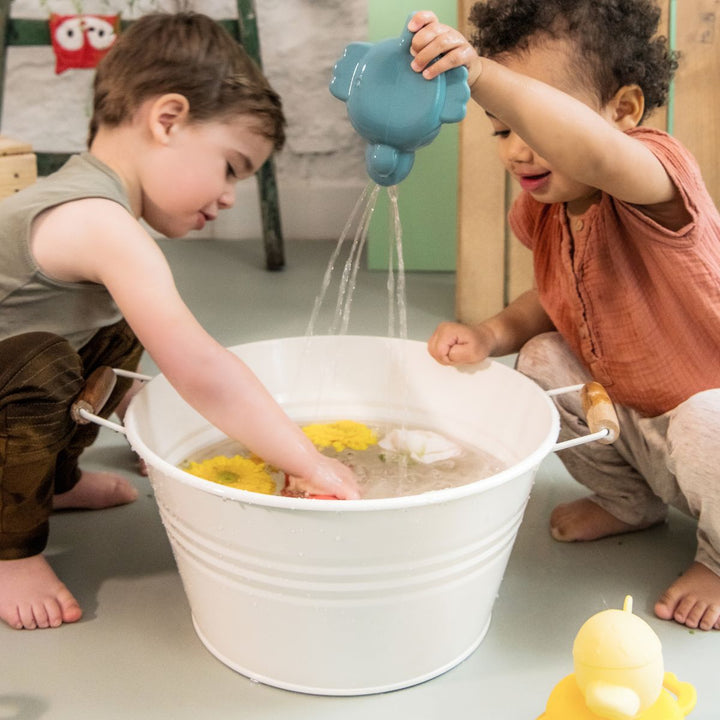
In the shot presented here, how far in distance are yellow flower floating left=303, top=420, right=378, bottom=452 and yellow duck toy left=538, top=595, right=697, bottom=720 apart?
44 cm

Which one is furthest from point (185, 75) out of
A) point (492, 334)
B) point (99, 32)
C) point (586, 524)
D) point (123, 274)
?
point (99, 32)

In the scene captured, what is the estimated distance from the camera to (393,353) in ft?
3.54

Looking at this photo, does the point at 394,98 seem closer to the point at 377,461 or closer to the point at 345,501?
the point at 345,501

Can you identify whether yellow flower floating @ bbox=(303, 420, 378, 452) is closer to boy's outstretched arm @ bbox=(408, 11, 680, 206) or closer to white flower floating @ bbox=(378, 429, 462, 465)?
white flower floating @ bbox=(378, 429, 462, 465)

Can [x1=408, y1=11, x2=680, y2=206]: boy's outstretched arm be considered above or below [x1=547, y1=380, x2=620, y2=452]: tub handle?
above

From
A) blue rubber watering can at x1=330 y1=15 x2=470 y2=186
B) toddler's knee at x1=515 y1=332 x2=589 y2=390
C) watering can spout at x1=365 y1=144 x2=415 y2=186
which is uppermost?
blue rubber watering can at x1=330 y1=15 x2=470 y2=186

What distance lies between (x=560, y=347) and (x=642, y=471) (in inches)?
6.8

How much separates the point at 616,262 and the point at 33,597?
705 mm

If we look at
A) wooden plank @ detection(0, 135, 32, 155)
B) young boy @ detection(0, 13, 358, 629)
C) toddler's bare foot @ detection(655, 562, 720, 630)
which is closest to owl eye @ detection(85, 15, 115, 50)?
wooden plank @ detection(0, 135, 32, 155)

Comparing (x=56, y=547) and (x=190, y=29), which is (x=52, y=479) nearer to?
(x=56, y=547)

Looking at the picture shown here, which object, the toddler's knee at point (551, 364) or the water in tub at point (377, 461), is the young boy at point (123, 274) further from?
the toddler's knee at point (551, 364)

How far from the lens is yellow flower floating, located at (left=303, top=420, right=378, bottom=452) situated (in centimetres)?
103

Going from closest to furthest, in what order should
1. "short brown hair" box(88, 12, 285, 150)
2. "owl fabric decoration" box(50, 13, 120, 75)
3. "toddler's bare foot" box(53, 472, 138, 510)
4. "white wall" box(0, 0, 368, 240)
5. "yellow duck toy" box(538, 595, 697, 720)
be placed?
1. "yellow duck toy" box(538, 595, 697, 720)
2. "short brown hair" box(88, 12, 285, 150)
3. "toddler's bare foot" box(53, 472, 138, 510)
4. "owl fabric decoration" box(50, 13, 120, 75)
5. "white wall" box(0, 0, 368, 240)

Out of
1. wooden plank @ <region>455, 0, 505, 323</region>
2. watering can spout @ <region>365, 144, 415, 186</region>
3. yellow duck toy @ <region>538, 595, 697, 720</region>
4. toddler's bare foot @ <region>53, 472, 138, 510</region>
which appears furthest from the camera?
wooden plank @ <region>455, 0, 505, 323</region>
